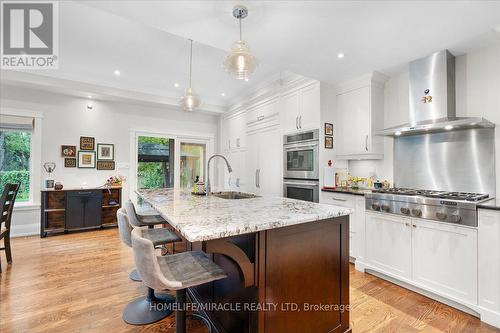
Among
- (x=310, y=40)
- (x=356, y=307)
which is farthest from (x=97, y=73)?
(x=356, y=307)

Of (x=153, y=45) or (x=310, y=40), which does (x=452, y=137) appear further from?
(x=153, y=45)

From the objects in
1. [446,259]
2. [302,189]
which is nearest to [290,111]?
[302,189]

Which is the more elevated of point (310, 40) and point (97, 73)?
point (97, 73)

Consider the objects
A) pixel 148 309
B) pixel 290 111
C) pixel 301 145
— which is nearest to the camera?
pixel 148 309

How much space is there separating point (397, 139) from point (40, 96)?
20.2ft

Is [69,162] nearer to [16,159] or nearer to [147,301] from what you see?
[16,159]

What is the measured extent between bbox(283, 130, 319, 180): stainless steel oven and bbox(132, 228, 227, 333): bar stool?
234 centimetres

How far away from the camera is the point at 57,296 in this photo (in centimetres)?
224

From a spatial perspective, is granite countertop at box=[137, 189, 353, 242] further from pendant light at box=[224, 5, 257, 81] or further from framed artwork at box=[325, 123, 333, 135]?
framed artwork at box=[325, 123, 333, 135]

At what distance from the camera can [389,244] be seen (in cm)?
256

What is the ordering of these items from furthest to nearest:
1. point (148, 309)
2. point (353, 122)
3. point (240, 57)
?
point (353, 122) < point (148, 309) < point (240, 57)

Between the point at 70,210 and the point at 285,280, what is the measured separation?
4.59 metres

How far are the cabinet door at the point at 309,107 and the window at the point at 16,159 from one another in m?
5.02

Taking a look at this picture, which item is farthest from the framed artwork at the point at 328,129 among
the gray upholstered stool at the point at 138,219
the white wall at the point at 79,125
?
the white wall at the point at 79,125
